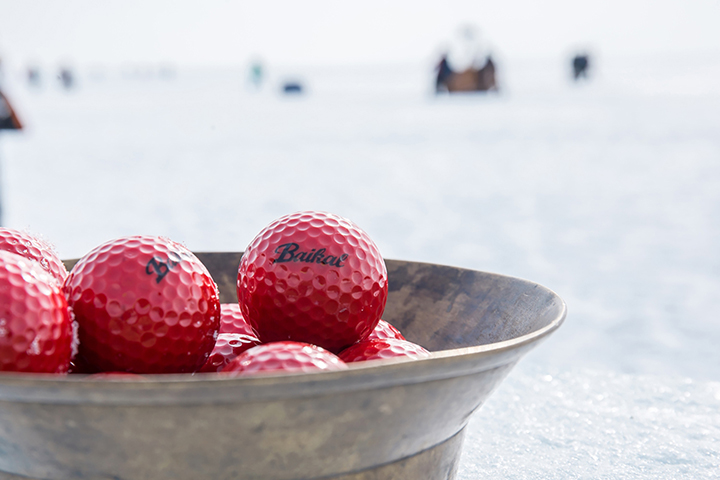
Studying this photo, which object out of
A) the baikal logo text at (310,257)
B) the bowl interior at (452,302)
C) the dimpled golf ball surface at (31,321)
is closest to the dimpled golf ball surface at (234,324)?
the baikal logo text at (310,257)

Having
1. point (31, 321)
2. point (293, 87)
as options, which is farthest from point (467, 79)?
point (31, 321)

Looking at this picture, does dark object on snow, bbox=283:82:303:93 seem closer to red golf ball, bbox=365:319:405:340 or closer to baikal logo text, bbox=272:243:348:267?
red golf ball, bbox=365:319:405:340

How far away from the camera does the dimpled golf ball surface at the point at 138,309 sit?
0.87 meters

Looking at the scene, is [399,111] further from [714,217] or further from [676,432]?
[676,432]

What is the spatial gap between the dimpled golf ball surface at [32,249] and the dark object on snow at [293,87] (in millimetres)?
25195

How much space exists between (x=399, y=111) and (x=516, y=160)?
7672 mm

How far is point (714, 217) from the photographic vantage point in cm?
499

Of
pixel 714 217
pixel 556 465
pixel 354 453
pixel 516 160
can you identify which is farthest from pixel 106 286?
pixel 516 160

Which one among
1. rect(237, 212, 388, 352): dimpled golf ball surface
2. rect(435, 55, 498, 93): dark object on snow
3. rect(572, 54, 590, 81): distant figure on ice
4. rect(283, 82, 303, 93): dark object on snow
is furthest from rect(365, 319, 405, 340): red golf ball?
rect(572, 54, 590, 81): distant figure on ice

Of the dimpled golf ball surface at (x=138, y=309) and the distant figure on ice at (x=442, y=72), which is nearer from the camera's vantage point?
the dimpled golf ball surface at (x=138, y=309)

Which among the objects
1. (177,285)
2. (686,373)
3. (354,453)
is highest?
(177,285)

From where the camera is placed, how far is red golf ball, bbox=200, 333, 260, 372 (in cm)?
104

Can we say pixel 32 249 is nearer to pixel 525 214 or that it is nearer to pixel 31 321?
pixel 31 321

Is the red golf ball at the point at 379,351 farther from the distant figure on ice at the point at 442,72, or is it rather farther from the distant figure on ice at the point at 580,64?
the distant figure on ice at the point at 580,64
